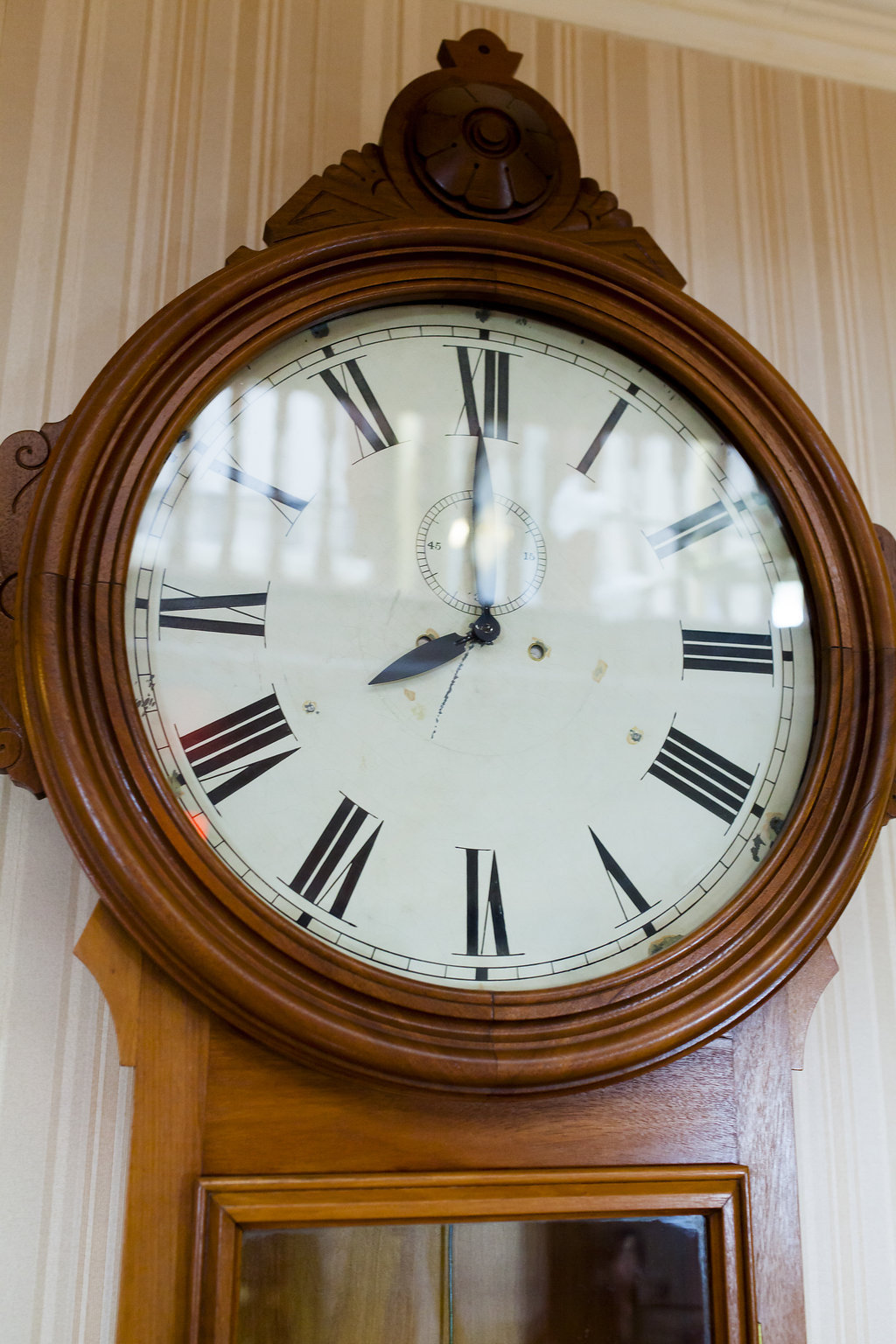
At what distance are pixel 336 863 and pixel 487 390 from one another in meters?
0.47

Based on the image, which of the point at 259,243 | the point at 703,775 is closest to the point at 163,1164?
the point at 703,775

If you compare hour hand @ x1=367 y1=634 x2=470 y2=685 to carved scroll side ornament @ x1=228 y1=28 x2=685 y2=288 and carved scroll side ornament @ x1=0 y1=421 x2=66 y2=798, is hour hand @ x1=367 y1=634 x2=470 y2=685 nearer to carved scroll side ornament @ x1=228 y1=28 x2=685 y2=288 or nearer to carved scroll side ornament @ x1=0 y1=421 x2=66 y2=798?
carved scroll side ornament @ x1=0 y1=421 x2=66 y2=798

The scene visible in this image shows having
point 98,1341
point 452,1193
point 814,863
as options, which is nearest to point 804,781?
point 814,863

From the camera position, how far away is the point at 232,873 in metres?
0.91

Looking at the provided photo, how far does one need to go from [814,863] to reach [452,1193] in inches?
16.4

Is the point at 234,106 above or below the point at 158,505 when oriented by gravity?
above

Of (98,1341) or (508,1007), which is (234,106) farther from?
(98,1341)

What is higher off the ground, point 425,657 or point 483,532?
point 483,532

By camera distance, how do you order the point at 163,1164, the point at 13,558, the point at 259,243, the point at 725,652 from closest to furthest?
the point at 163,1164
the point at 13,558
the point at 725,652
the point at 259,243

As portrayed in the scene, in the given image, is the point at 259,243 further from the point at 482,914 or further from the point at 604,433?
the point at 482,914

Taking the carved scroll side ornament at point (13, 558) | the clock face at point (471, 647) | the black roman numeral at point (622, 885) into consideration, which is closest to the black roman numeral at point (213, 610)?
the clock face at point (471, 647)

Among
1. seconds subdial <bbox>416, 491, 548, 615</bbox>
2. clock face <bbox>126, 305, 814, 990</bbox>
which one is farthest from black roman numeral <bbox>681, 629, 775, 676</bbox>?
seconds subdial <bbox>416, 491, 548, 615</bbox>

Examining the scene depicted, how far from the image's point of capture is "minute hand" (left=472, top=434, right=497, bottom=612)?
3.46 ft

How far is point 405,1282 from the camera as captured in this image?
35.5 inches
